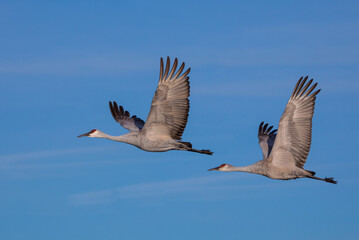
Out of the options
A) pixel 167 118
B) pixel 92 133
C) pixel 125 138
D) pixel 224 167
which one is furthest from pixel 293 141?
pixel 92 133

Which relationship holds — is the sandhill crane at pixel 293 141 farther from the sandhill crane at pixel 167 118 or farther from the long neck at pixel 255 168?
the sandhill crane at pixel 167 118

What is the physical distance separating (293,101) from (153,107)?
16.8 feet

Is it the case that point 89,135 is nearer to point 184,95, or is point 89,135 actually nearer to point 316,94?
point 184,95

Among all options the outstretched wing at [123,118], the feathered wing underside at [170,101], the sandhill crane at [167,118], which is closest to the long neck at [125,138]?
the sandhill crane at [167,118]

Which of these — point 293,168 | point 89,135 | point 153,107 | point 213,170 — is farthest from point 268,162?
point 89,135

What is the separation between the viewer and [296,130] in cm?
2673

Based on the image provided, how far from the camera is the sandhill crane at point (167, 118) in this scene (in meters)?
26.5

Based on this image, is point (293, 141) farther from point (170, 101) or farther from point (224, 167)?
point (170, 101)

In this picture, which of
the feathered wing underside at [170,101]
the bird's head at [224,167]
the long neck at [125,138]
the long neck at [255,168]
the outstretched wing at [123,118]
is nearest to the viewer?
the feathered wing underside at [170,101]

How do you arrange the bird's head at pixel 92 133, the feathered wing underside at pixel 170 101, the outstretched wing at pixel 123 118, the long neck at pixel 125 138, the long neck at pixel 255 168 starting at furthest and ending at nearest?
1. the outstretched wing at pixel 123 118
2. the bird's head at pixel 92 133
3. the long neck at pixel 125 138
4. the long neck at pixel 255 168
5. the feathered wing underside at pixel 170 101

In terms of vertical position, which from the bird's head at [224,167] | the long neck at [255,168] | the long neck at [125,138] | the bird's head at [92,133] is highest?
the bird's head at [92,133]

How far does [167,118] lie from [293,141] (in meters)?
4.64

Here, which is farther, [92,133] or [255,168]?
[92,133]

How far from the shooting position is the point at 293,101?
27078 millimetres
